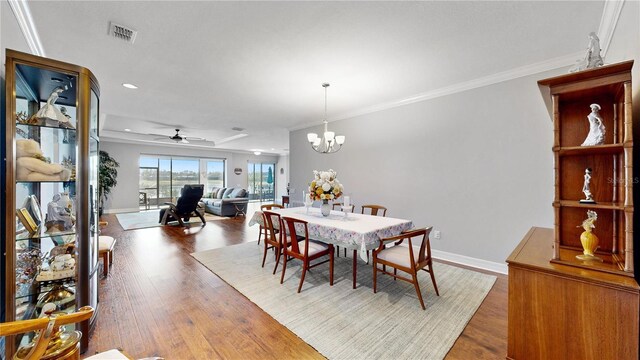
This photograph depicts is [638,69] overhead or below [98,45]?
below

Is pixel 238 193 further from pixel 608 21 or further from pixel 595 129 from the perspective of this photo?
pixel 608 21

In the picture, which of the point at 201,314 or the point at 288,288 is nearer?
the point at 201,314

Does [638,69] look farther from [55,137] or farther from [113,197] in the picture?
[113,197]

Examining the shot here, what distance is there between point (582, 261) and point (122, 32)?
3.83 m

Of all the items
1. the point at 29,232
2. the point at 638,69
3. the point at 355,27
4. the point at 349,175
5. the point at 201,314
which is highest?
the point at 355,27

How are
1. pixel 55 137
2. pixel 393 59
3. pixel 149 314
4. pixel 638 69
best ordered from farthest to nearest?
pixel 393 59
pixel 149 314
pixel 55 137
pixel 638 69

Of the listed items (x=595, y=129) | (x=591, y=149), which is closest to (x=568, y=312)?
(x=591, y=149)

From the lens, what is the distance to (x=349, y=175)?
16.6 feet

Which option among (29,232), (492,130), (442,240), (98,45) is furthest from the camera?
(442,240)

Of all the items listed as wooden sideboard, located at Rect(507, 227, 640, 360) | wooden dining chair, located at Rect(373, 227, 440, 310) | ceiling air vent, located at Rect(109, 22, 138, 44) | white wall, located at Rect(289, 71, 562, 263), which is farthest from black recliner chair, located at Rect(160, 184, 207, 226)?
wooden sideboard, located at Rect(507, 227, 640, 360)

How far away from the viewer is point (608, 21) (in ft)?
6.56

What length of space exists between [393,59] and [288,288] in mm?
2857

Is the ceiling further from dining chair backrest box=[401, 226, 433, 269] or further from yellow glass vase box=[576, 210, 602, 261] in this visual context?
dining chair backrest box=[401, 226, 433, 269]

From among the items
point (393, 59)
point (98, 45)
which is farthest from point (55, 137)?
point (393, 59)
